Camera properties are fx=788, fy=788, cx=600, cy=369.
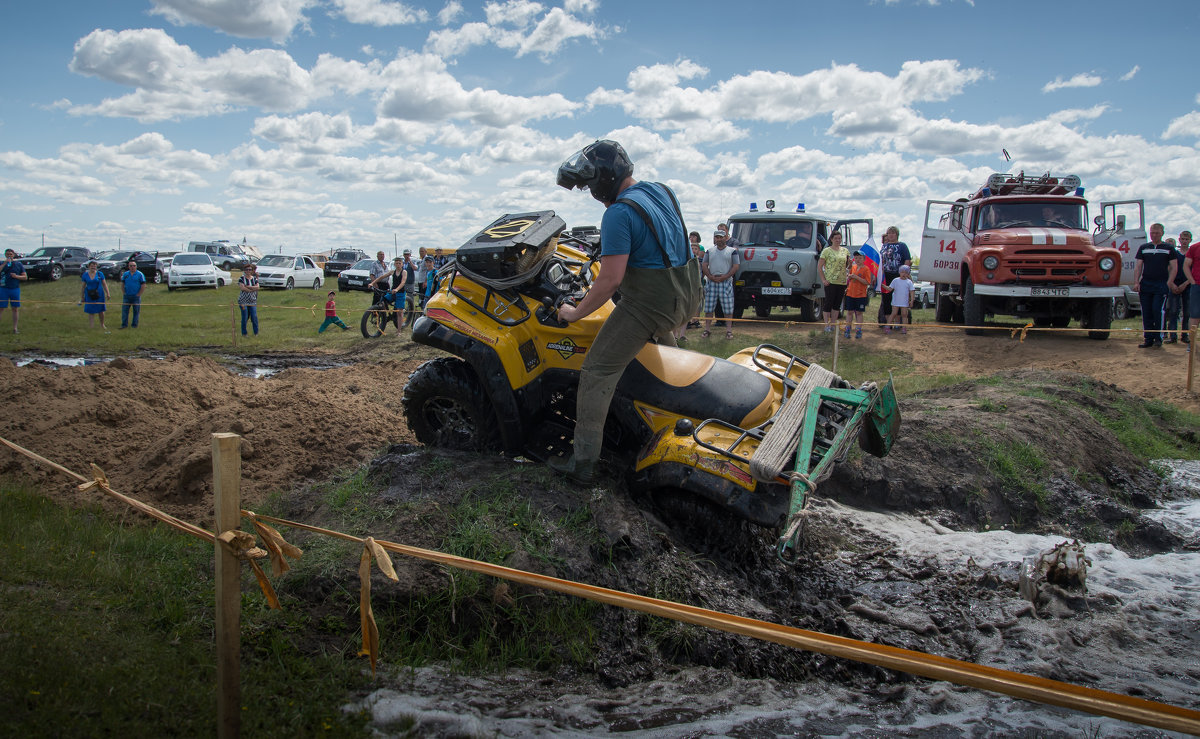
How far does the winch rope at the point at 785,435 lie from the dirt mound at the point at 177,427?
3.29 m

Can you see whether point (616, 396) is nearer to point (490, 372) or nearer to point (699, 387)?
point (699, 387)

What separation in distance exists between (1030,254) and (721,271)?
186 inches

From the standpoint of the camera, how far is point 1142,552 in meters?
5.70

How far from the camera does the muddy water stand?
3018 millimetres

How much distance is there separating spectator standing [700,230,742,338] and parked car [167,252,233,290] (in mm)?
23100

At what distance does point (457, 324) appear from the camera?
187 inches

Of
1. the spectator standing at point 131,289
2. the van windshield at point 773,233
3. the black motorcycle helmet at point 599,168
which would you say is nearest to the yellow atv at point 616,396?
the black motorcycle helmet at point 599,168

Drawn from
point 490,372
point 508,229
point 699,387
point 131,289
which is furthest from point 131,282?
point 699,387

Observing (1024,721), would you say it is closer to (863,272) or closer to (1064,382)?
(1064,382)

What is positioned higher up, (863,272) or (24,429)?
(863,272)

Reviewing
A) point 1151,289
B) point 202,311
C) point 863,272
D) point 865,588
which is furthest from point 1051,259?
point 202,311

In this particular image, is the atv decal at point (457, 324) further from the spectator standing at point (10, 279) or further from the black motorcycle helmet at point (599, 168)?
the spectator standing at point (10, 279)

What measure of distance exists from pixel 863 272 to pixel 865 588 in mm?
9383

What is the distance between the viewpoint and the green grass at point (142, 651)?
271 cm
